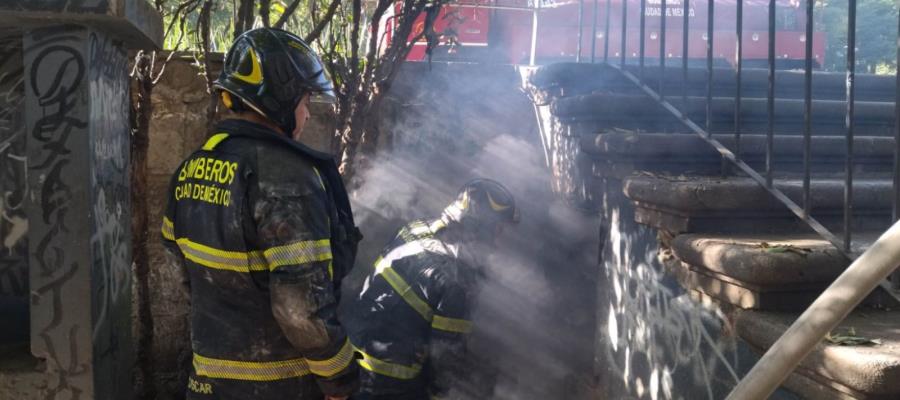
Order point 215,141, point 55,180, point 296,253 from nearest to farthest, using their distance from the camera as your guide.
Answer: point 296,253 < point 215,141 < point 55,180

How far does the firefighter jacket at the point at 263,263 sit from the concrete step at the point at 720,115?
7.41 ft

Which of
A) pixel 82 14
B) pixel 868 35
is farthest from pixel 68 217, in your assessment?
pixel 868 35

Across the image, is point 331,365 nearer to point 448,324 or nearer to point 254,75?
point 254,75

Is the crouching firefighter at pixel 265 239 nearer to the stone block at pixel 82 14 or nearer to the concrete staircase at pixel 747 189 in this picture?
the stone block at pixel 82 14

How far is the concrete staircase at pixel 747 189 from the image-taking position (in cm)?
276

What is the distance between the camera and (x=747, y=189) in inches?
140

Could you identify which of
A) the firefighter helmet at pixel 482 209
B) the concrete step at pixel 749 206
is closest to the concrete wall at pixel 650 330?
the concrete step at pixel 749 206

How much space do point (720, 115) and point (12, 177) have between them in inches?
152

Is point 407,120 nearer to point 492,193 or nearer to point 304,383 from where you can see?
point 492,193

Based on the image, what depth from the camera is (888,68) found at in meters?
19.4

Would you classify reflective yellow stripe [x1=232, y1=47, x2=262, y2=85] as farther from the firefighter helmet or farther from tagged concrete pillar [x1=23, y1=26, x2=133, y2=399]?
the firefighter helmet

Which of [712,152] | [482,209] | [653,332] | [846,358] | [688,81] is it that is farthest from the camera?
[688,81]

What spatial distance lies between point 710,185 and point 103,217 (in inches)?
108

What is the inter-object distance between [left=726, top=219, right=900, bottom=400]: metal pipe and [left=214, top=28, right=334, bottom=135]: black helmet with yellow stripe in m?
1.80
